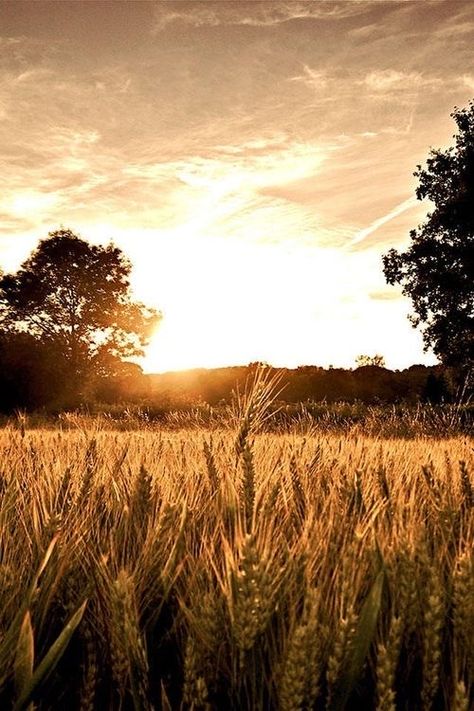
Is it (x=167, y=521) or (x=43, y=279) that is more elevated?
Answer: (x=43, y=279)

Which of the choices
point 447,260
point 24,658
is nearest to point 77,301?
point 447,260

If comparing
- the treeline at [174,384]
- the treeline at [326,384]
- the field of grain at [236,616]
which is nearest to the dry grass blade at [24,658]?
the field of grain at [236,616]

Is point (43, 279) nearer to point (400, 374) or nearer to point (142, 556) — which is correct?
point (400, 374)

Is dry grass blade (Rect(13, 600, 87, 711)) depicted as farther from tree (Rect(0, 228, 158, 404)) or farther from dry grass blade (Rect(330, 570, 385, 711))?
tree (Rect(0, 228, 158, 404))

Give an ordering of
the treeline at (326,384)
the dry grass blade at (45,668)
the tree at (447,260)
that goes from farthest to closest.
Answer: the treeline at (326,384) < the tree at (447,260) < the dry grass blade at (45,668)

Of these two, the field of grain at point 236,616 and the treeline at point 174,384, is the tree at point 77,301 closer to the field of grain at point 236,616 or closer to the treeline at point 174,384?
the treeline at point 174,384

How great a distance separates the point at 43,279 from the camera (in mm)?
33750

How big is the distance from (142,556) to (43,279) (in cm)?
3427

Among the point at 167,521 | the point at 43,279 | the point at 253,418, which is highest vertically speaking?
the point at 43,279

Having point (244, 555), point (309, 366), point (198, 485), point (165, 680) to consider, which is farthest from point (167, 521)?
point (309, 366)

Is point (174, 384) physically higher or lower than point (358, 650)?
higher

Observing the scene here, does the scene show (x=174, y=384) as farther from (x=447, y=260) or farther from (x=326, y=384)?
(x=447, y=260)

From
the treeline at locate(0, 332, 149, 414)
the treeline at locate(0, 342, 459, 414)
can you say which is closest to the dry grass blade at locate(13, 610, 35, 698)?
the treeline at locate(0, 342, 459, 414)

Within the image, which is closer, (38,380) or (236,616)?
(236,616)
